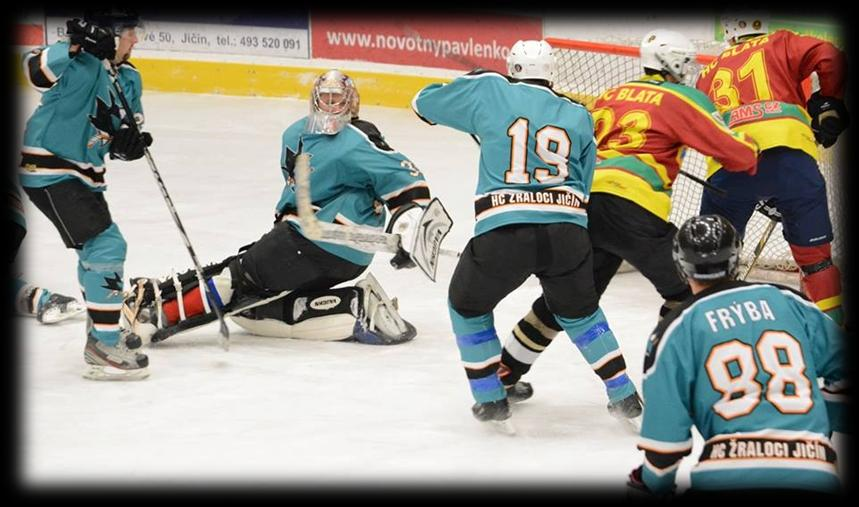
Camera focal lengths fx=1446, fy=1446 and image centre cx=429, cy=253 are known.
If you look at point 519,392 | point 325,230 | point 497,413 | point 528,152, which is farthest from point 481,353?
point 325,230

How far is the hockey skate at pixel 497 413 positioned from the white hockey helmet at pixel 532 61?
882 millimetres

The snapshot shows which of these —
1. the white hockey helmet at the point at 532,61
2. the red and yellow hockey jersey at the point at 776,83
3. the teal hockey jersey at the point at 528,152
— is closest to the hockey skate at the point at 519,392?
the teal hockey jersey at the point at 528,152

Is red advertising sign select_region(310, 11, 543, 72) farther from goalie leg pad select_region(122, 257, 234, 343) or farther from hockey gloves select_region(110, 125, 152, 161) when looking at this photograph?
hockey gloves select_region(110, 125, 152, 161)

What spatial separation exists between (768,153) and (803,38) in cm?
39

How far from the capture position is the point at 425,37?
8.98 meters

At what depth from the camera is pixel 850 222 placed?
5445 mm

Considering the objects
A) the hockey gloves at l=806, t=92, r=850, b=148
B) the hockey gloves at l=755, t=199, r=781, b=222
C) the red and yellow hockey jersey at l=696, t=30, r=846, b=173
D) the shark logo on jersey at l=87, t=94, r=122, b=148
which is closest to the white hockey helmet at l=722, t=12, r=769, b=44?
the red and yellow hockey jersey at l=696, t=30, r=846, b=173

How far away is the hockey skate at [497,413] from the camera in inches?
154

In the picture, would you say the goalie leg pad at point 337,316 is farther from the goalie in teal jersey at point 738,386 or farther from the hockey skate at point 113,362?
the goalie in teal jersey at point 738,386

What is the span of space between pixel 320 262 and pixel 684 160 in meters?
1.82

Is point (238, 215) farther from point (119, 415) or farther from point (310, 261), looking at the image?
point (119, 415)

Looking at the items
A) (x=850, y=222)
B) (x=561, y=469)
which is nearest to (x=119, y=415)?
(x=561, y=469)

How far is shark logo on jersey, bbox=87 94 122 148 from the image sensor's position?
4336mm

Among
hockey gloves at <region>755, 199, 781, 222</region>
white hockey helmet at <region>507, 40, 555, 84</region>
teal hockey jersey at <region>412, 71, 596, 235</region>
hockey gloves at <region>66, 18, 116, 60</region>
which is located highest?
hockey gloves at <region>66, 18, 116, 60</region>
